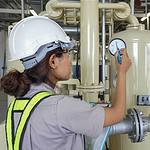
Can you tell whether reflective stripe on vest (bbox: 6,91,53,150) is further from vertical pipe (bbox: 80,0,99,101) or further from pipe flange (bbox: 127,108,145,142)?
vertical pipe (bbox: 80,0,99,101)

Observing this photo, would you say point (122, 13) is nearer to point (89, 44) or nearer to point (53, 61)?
point (89, 44)

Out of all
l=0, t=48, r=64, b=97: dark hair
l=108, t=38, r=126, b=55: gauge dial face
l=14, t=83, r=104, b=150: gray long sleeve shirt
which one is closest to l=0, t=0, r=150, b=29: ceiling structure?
l=108, t=38, r=126, b=55: gauge dial face

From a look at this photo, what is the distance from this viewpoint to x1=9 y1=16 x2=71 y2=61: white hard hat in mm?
822

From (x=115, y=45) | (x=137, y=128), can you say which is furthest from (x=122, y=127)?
(x=115, y=45)

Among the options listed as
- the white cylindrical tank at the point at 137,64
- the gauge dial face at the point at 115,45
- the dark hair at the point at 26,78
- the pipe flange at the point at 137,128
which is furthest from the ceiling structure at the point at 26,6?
the dark hair at the point at 26,78

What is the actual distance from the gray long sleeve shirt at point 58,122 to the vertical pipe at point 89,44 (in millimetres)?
551

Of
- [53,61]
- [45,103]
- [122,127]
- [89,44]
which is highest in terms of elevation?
[89,44]

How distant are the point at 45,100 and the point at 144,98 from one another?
0.71 meters

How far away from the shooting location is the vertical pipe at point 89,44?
131 centimetres

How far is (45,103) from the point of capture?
76 cm

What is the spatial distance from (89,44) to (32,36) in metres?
0.54

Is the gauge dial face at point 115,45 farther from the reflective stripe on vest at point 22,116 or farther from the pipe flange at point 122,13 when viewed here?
the reflective stripe on vest at point 22,116

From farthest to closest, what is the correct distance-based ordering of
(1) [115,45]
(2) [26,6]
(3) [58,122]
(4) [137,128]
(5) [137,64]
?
1. (2) [26,6]
2. (5) [137,64]
3. (1) [115,45]
4. (4) [137,128]
5. (3) [58,122]

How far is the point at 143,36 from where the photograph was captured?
4.28 feet
